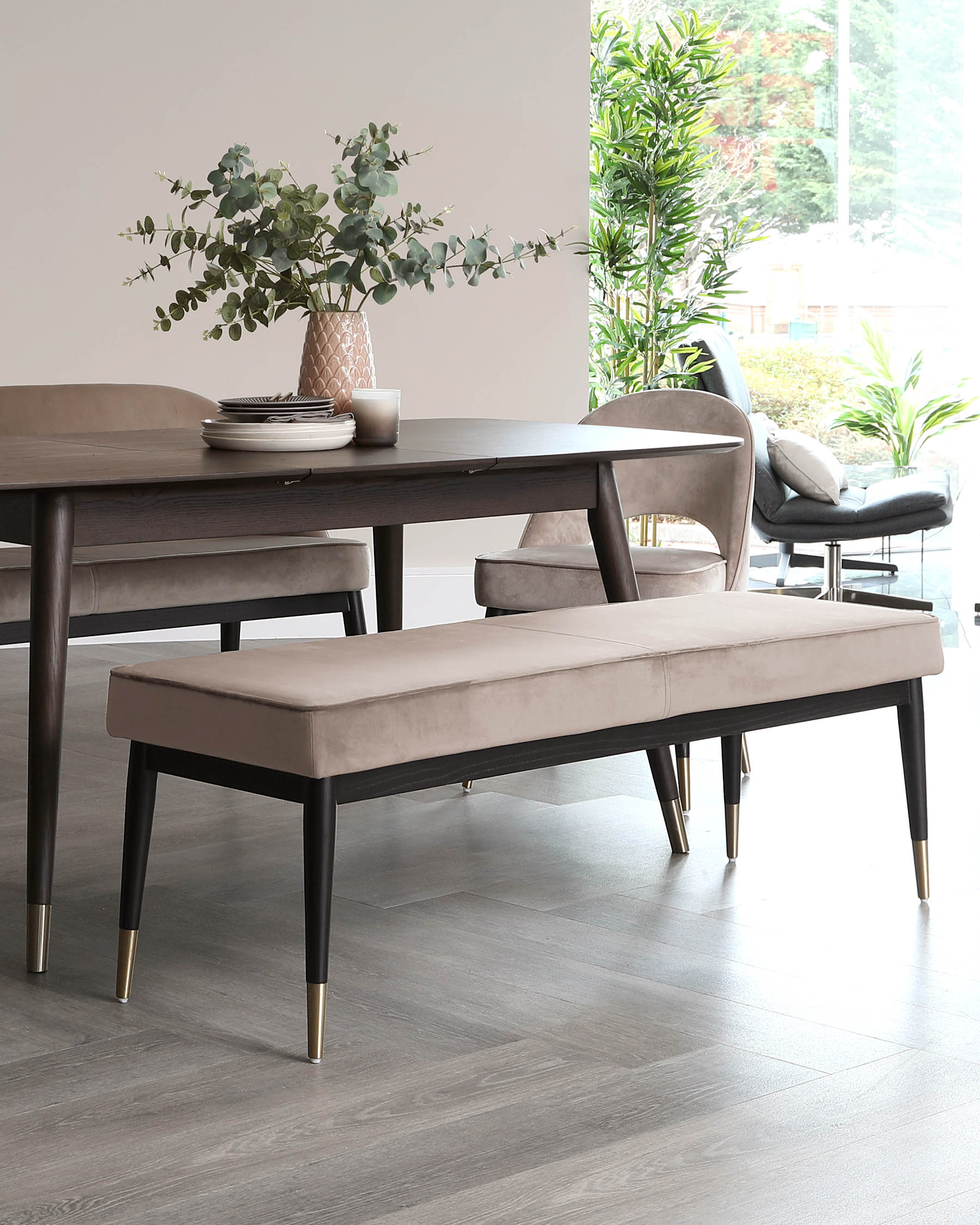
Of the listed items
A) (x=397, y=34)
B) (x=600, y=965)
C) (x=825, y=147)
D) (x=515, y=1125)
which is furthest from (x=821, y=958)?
(x=825, y=147)

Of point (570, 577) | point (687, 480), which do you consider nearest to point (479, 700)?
point (570, 577)

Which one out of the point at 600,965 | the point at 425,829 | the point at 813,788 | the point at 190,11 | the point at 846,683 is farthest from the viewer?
the point at 190,11

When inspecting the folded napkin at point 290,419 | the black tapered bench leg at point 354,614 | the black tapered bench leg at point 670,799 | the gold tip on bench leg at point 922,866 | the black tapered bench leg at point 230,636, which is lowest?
the gold tip on bench leg at point 922,866

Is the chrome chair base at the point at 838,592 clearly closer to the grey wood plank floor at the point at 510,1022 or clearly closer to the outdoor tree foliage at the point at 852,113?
the outdoor tree foliage at the point at 852,113

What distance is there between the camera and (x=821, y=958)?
8.07ft

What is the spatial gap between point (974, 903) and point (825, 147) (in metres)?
5.98

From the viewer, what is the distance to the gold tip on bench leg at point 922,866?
272cm

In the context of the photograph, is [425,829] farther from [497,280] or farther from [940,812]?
[497,280]

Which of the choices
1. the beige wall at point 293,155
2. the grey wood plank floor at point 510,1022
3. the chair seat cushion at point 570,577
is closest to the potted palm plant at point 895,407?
the beige wall at point 293,155

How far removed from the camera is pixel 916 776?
8.87 feet

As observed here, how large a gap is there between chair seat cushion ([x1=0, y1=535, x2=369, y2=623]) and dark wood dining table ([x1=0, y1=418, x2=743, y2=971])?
29cm

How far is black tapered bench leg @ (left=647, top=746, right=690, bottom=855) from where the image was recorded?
9.77ft

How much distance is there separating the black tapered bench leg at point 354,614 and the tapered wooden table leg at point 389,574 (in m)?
0.04

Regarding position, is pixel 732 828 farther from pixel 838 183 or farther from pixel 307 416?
pixel 838 183
